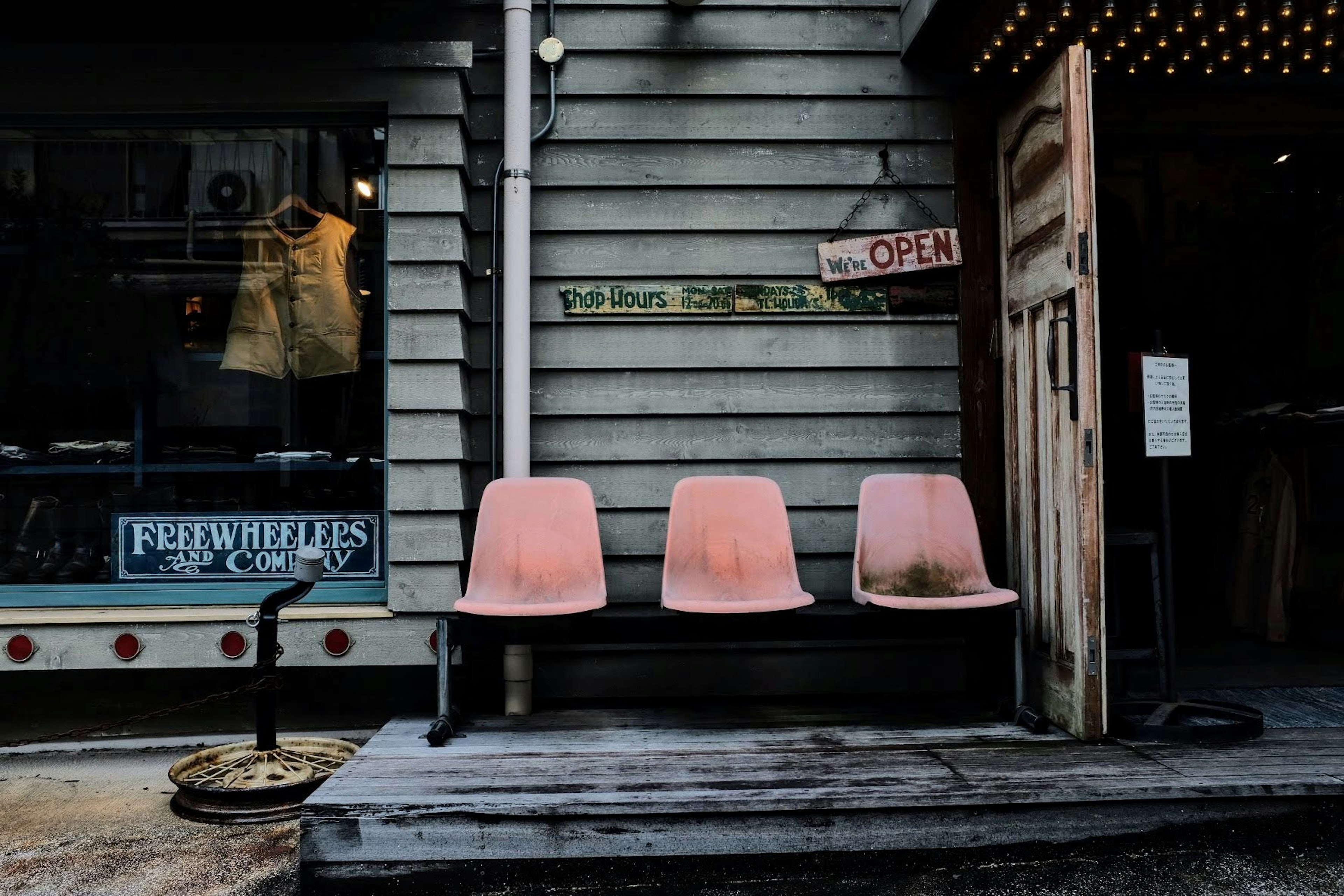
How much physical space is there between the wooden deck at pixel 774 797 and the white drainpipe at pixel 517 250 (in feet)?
3.19

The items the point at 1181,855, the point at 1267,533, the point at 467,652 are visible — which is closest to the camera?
the point at 1181,855

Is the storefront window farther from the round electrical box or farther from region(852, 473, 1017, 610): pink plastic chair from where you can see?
region(852, 473, 1017, 610): pink plastic chair

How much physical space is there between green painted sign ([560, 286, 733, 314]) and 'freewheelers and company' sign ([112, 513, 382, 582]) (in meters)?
1.19

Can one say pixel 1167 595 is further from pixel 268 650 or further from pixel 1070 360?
pixel 268 650

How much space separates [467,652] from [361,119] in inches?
82.5

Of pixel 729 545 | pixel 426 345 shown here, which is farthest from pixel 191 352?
pixel 729 545

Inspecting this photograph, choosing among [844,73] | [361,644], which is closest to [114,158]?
[361,644]

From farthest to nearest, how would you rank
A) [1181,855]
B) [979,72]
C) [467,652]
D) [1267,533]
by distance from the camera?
[1267,533] < [979,72] < [467,652] < [1181,855]

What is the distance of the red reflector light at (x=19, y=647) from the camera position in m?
3.46

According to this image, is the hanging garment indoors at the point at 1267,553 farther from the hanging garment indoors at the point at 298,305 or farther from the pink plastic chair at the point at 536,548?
the hanging garment indoors at the point at 298,305

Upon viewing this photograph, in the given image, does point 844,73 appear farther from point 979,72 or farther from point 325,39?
point 325,39

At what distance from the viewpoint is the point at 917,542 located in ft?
11.5

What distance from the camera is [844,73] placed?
3.89 metres

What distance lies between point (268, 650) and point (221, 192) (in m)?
1.96
